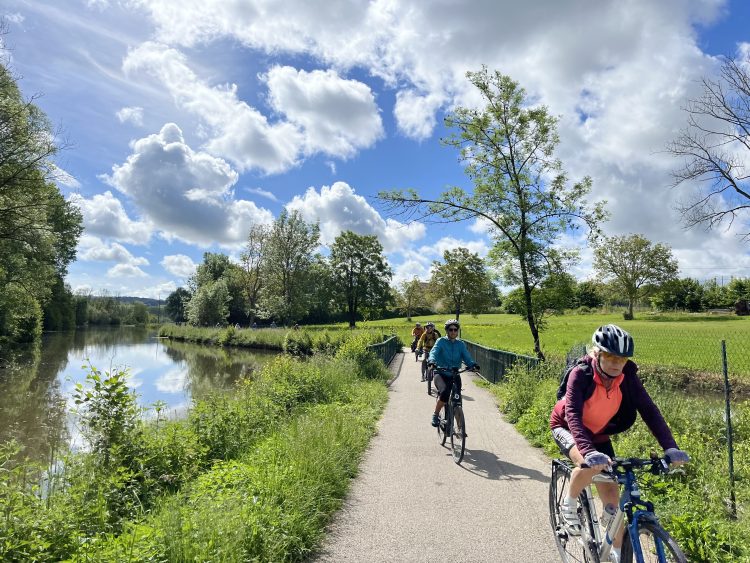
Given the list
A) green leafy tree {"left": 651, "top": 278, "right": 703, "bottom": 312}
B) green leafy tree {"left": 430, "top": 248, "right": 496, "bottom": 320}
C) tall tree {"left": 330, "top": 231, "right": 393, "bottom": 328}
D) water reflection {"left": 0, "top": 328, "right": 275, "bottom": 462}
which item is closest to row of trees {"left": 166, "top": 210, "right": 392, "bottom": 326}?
tall tree {"left": 330, "top": 231, "right": 393, "bottom": 328}

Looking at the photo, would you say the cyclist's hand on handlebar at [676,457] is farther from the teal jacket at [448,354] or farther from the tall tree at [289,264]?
the tall tree at [289,264]

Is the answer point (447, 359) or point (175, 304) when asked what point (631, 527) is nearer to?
→ point (447, 359)

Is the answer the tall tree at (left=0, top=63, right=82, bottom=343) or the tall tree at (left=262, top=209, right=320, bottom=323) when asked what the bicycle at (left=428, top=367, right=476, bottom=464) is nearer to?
the tall tree at (left=0, top=63, right=82, bottom=343)

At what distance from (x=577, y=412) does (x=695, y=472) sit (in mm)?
3030

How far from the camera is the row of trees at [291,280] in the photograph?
5469 centimetres

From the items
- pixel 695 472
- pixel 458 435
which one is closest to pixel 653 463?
pixel 695 472

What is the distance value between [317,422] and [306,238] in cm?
4934

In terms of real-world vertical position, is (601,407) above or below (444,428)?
above

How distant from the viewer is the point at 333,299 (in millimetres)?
64625

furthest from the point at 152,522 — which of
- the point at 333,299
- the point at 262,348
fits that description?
the point at 333,299

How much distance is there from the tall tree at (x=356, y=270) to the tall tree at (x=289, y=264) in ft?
31.5

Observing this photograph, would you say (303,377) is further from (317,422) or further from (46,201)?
(46,201)

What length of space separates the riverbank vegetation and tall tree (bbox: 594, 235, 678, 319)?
209ft

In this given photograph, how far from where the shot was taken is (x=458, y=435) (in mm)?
6738
